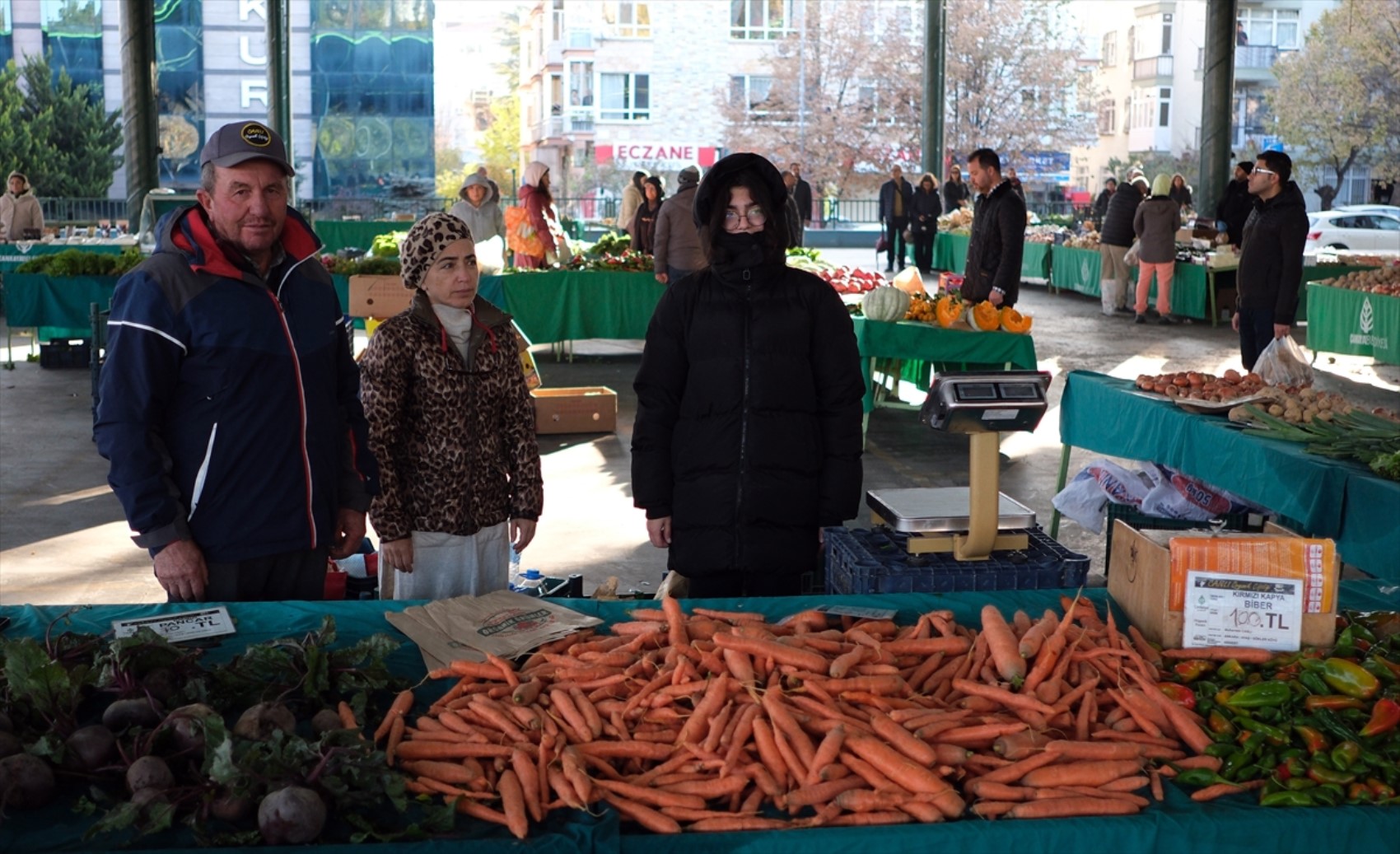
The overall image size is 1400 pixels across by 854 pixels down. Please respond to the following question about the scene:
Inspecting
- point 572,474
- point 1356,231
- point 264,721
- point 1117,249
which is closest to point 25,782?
point 264,721

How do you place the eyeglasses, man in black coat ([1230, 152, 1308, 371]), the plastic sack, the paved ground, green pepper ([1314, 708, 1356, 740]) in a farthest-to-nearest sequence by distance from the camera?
man in black coat ([1230, 152, 1308, 371]) < the plastic sack < the paved ground < the eyeglasses < green pepper ([1314, 708, 1356, 740])

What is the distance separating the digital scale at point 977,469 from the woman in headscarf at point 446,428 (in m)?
1.04

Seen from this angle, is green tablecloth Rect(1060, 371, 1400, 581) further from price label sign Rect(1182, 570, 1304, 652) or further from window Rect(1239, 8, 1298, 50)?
window Rect(1239, 8, 1298, 50)

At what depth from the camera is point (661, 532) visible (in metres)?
3.80

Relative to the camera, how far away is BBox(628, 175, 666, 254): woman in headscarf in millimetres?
16453

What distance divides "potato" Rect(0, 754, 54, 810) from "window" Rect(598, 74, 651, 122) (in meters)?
48.0

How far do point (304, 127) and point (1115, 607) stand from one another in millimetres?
37789

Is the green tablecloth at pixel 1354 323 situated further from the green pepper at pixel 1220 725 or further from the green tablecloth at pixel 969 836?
the green tablecloth at pixel 969 836

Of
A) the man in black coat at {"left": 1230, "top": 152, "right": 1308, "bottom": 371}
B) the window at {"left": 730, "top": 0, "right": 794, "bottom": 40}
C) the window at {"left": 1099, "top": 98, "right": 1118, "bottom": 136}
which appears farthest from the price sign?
the window at {"left": 1099, "top": 98, "right": 1118, "bottom": 136}

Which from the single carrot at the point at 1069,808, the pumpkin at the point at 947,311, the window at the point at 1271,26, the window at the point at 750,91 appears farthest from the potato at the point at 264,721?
the window at the point at 1271,26

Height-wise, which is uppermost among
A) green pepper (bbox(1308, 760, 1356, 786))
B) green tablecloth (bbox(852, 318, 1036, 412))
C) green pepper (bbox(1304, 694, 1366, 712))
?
green tablecloth (bbox(852, 318, 1036, 412))

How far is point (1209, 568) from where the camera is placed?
2953 mm

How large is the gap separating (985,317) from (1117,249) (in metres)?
9.54

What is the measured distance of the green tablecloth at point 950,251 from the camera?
71.8 ft
